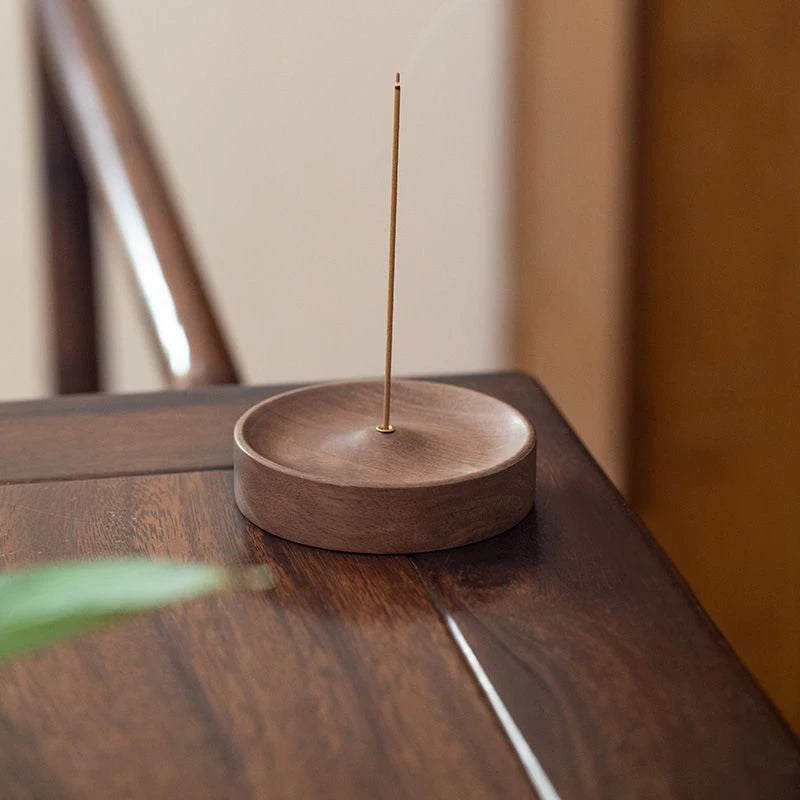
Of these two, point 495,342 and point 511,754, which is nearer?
point 511,754

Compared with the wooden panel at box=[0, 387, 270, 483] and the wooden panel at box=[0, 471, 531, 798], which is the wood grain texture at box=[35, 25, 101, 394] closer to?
the wooden panel at box=[0, 387, 270, 483]


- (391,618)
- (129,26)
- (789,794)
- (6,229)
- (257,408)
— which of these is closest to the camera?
(789,794)

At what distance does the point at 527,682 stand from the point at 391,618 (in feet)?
0.24

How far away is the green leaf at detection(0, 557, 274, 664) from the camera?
0.50 metres

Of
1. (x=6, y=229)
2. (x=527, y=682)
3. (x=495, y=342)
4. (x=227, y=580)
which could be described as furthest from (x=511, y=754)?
(x=6, y=229)

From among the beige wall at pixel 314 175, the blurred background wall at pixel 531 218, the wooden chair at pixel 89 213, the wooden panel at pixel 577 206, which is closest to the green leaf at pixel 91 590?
the wooden chair at pixel 89 213

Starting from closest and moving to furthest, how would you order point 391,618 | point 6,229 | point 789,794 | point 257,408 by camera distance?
point 789,794 < point 391,618 < point 257,408 < point 6,229

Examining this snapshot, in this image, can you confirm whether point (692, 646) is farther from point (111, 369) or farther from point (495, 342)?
point (111, 369)

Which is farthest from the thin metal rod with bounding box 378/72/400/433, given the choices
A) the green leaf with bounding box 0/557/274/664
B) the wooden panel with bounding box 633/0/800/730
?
the wooden panel with bounding box 633/0/800/730

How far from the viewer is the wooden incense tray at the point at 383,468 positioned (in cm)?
56

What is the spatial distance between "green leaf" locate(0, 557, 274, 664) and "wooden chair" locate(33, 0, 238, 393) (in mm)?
374

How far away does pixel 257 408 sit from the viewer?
26.1 inches

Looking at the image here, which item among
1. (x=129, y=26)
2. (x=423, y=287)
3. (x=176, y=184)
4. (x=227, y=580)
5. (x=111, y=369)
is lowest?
(x=111, y=369)

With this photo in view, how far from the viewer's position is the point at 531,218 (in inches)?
87.9
